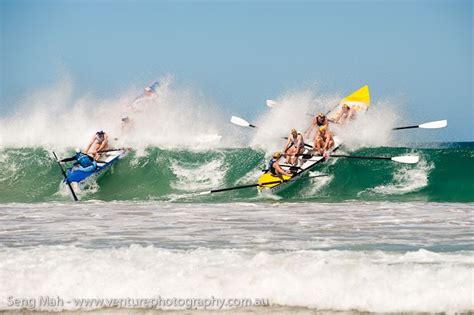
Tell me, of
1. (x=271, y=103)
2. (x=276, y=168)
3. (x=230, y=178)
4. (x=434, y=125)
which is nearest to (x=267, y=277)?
(x=276, y=168)

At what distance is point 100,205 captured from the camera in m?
14.5

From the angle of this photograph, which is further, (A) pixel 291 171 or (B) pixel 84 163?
(B) pixel 84 163

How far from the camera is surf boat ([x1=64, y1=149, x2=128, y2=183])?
55.3ft

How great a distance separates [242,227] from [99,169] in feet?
27.3

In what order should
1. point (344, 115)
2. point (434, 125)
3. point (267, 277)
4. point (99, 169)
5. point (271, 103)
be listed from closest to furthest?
point (267, 277), point (99, 169), point (434, 125), point (344, 115), point (271, 103)

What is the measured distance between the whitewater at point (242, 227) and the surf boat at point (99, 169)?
28 cm

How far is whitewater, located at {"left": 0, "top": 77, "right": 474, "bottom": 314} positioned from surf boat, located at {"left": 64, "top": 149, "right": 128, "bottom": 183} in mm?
276

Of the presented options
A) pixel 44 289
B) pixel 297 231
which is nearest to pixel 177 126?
pixel 297 231

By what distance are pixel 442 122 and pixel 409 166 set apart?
1.37 m

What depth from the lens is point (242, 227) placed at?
398 inches

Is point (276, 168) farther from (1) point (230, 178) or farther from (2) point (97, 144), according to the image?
(2) point (97, 144)

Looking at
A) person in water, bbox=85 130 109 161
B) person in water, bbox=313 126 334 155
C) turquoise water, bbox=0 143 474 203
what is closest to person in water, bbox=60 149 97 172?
turquoise water, bbox=0 143 474 203

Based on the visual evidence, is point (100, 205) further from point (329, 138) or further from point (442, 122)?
point (442, 122)

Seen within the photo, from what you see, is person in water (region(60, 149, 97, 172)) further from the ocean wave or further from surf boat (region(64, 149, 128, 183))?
the ocean wave
